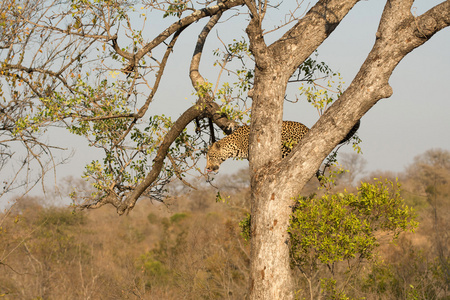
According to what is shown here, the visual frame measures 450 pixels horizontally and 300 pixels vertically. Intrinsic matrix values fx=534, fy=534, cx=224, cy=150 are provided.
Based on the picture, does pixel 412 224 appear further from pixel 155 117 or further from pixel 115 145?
pixel 115 145

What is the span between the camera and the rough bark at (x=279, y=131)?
6.03m

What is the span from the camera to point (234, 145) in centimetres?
809

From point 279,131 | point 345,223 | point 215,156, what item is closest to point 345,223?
point 345,223

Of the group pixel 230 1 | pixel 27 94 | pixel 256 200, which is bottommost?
pixel 256 200

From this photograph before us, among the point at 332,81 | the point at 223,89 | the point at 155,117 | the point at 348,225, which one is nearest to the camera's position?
the point at 348,225

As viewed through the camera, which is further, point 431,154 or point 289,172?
point 431,154

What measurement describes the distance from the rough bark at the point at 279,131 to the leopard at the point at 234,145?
1412 mm

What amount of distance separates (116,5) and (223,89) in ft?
7.03

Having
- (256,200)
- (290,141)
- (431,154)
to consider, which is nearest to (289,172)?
(256,200)

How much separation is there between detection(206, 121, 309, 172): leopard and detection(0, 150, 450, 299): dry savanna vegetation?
0.45m

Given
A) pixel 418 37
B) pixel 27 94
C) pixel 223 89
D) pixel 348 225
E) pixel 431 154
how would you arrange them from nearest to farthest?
1. pixel 348 225
2. pixel 418 37
3. pixel 223 89
4. pixel 27 94
5. pixel 431 154

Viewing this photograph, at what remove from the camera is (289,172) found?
20.0 feet

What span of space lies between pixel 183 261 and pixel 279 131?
9909mm

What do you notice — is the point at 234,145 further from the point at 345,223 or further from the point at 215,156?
the point at 345,223
